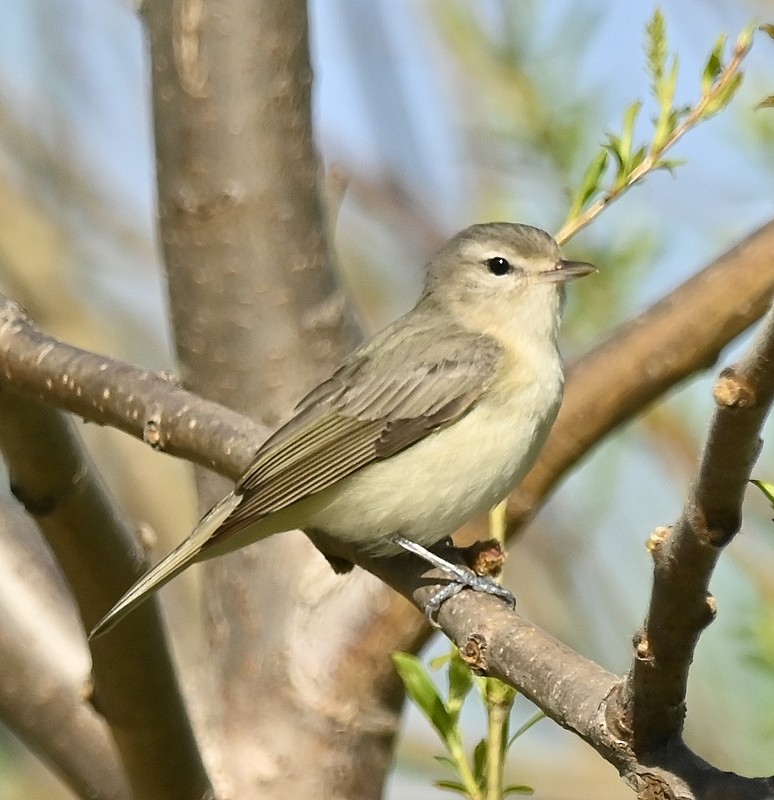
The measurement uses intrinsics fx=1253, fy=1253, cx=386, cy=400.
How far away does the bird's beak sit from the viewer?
137 inches

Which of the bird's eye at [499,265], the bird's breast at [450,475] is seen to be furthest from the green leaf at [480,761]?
the bird's eye at [499,265]

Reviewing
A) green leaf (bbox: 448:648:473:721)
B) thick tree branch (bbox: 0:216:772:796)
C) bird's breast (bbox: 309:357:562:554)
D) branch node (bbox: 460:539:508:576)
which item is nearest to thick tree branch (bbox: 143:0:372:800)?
bird's breast (bbox: 309:357:562:554)

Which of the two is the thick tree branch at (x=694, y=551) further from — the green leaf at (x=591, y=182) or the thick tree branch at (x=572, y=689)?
the green leaf at (x=591, y=182)

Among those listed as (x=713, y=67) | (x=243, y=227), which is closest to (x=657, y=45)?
(x=713, y=67)

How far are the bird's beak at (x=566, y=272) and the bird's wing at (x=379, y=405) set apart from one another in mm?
264

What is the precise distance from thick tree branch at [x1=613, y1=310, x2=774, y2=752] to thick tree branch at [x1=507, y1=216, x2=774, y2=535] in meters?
1.50

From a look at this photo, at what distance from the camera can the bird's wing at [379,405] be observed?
304 centimetres

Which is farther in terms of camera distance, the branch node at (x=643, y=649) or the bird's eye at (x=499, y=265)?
the bird's eye at (x=499, y=265)

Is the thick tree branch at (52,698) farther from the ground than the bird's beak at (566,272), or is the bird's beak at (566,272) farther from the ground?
the bird's beak at (566,272)

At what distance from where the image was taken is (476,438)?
10.2 ft

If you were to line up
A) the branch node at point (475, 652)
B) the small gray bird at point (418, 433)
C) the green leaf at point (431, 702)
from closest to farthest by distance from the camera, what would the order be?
the branch node at point (475, 652)
the green leaf at point (431, 702)
the small gray bird at point (418, 433)

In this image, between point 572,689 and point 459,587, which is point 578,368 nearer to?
point 459,587

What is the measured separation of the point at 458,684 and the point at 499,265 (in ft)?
5.76

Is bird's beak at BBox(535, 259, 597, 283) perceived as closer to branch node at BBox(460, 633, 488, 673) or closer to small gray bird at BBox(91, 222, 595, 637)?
small gray bird at BBox(91, 222, 595, 637)
